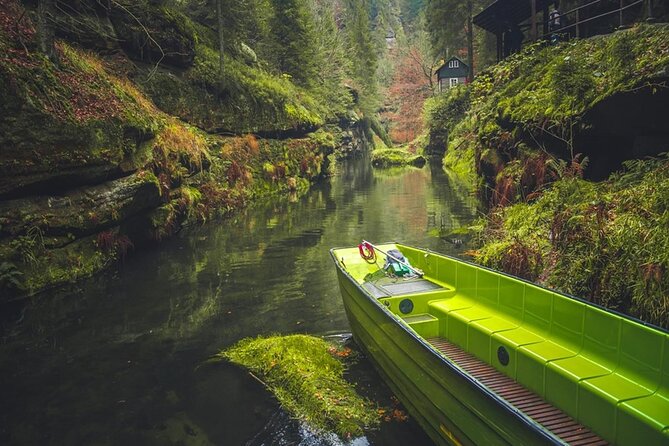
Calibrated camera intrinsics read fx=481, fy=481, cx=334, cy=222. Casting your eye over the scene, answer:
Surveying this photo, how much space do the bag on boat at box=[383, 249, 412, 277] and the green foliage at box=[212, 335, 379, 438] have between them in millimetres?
1836

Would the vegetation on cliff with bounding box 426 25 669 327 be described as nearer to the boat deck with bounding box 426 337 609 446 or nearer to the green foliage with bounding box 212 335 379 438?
the boat deck with bounding box 426 337 609 446

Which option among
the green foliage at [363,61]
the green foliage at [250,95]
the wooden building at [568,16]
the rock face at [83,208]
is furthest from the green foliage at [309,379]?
the green foliage at [363,61]

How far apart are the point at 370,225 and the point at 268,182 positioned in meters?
11.3

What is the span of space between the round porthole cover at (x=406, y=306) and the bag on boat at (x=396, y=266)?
1.23 meters

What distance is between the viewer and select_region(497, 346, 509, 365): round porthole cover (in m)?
6.33

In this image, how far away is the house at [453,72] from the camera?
5520 centimetres

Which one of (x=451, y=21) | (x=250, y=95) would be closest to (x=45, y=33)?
(x=250, y=95)

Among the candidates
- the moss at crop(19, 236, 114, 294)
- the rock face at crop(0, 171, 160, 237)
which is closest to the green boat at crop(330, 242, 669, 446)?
the moss at crop(19, 236, 114, 294)

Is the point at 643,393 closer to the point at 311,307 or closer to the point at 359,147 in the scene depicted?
the point at 311,307

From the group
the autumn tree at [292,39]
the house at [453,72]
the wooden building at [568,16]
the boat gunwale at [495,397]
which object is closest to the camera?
the boat gunwale at [495,397]

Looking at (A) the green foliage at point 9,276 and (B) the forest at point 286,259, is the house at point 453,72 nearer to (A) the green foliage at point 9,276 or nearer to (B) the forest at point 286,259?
(B) the forest at point 286,259

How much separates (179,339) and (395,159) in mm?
44862

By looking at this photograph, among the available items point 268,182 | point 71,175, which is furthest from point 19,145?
point 268,182

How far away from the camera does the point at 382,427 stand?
6.49 m
